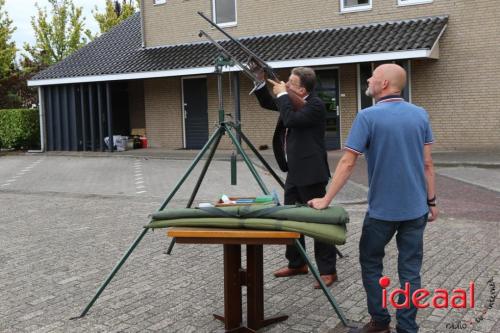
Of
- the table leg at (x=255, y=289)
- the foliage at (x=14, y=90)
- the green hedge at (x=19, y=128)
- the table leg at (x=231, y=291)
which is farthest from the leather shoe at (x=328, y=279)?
the foliage at (x=14, y=90)

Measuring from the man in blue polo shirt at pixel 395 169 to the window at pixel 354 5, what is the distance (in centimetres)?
1391

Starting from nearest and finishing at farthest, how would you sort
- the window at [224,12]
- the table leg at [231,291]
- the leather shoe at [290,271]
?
1. the table leg at [231,291]
2. the leather shoe at [290,271]
3. the window at [224,12]

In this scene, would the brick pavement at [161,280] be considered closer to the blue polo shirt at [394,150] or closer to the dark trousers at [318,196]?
the dark trousers at [318,196]

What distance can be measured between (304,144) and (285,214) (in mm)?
1326

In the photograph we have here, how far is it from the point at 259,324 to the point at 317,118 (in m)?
1.73

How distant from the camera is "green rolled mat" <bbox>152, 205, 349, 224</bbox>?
152 inches

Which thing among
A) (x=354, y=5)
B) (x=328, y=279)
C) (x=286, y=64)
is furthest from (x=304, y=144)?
(x=354, y=5)

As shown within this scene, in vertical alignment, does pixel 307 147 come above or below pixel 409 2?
below

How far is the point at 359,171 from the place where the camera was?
44.8ft

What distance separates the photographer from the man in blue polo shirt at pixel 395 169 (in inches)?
148

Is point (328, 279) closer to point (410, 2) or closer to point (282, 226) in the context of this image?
point (282, 226)

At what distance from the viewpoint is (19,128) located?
21.9 meters

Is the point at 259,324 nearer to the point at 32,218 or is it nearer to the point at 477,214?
the point at 477,214

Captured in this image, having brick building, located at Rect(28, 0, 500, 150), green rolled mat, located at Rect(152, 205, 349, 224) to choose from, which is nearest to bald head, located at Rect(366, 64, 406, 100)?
green rolled mat, located at Rect(152, 205, 349, 224)
